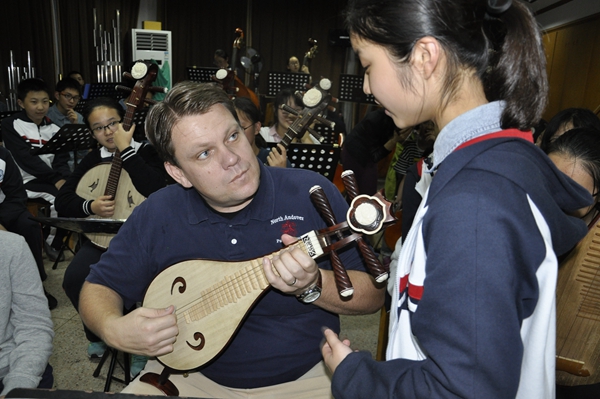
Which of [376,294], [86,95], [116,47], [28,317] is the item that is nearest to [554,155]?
[376,294]

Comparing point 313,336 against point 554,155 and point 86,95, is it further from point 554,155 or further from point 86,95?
point 86,95

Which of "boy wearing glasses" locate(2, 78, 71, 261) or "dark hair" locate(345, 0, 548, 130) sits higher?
"dark hair" locate(345, 0, 548, 130)

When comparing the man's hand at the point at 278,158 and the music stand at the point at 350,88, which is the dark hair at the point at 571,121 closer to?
the man's hand at the point at 278,158

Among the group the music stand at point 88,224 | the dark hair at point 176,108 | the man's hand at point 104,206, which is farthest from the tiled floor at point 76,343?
the dark hair at point 176,108

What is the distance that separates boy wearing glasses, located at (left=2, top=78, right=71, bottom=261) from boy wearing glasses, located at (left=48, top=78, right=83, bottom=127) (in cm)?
53

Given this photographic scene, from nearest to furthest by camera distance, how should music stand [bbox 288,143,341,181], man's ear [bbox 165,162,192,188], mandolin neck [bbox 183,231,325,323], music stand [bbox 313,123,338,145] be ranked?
mandolin neck [bbox 183,231,325,323] < man's ear [bbox 165,162,192,188] < music stand [bbox 288,143,341,181] < music stand [bbox 313,123,338,145]

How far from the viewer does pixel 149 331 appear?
1277 millimetres

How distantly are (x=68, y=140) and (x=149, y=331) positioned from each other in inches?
116

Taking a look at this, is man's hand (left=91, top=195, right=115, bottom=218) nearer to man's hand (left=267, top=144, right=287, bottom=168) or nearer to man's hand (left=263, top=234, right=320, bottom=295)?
man's hand (left=267, top=144, right=287, bottom=168)

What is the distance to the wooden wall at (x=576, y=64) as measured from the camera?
5.65 metres

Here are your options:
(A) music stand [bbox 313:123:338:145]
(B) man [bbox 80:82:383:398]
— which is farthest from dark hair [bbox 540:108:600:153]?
(A) music stand [bbox 313:123:338:145]

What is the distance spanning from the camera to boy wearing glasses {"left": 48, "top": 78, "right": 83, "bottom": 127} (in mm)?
5008

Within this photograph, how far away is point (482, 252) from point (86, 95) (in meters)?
5.38

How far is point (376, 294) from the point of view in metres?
1.41
